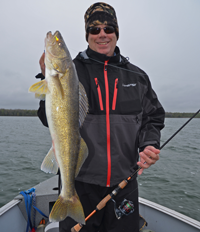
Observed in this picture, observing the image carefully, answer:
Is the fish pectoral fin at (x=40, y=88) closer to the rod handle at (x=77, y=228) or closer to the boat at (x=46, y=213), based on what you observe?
the rod handle at (x=77, y=228)

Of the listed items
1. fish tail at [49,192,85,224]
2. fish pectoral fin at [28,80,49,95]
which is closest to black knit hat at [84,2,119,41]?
fish pectoral fin at [28,80,49,95]

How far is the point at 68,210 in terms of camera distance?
216 centimetres

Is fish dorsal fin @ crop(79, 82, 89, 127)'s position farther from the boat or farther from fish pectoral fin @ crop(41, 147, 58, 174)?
the boat

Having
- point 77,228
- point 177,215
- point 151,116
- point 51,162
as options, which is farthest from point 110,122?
point 177,215

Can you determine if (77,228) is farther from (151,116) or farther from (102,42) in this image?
(102,42)

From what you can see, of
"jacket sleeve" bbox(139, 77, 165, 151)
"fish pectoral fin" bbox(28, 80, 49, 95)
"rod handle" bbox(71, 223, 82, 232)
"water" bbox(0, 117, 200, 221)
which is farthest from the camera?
"water" bbox(0, 117, 200, 221)

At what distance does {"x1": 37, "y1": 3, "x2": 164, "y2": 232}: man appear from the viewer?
2469 millimetres

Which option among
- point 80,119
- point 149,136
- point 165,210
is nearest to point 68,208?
point 80,119

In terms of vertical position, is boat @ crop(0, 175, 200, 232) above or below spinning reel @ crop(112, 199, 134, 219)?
below

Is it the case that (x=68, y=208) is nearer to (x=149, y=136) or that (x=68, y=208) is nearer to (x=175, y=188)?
(x=149, y=136)

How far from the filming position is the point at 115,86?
2.72 metres

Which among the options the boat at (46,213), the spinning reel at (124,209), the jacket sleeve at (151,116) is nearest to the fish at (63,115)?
the spinning reel at (124,209)

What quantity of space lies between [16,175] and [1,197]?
3.00 m

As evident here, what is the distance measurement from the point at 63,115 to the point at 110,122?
0.78 metres
